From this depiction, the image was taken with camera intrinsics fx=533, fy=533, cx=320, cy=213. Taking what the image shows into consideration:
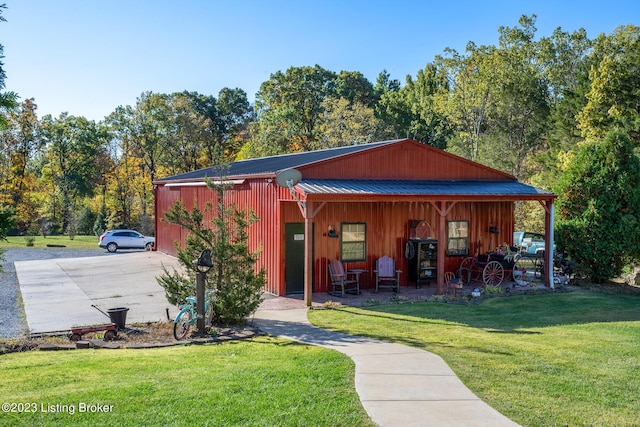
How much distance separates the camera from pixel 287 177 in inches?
508

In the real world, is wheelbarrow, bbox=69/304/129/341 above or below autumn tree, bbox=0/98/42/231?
below

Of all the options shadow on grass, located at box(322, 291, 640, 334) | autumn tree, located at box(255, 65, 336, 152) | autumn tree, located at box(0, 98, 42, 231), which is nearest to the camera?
shadow on grass, located at box(322, 291, 640, 334)

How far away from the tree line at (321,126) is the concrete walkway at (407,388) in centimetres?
2039

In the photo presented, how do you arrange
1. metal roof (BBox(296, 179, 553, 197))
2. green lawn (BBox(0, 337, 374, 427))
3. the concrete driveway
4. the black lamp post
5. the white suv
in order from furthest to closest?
the white suv → metal roof (BBox(296, 179, 553, 197)) → the concrete driveway → the black lamp post → green lawn (BBox(0, 337, 374, 427))

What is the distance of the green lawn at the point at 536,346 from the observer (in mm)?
5773

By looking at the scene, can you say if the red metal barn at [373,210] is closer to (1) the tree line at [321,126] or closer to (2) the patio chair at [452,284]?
(2) the patio chair at [452,284]

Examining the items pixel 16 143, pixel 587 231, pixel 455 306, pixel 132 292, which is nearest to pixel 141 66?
pixel 132 292

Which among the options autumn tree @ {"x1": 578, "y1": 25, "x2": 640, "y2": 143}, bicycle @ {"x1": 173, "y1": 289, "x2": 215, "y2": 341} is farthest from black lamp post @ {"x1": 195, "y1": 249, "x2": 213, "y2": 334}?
autumn tree @ {"x1": 578, "y1": 25, "x2": 640, "y2": 143}

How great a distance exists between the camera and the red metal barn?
14.0 m

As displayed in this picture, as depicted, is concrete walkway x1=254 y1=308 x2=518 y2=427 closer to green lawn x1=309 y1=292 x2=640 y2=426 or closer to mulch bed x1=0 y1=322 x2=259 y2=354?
green lawn x1=309 y1=292 x2=640 y2=426

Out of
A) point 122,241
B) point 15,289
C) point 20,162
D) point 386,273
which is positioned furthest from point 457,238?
point 20,162

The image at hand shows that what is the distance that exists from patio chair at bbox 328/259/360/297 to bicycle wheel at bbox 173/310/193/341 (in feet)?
16.8

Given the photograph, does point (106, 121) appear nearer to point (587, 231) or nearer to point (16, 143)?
point (16, 143)

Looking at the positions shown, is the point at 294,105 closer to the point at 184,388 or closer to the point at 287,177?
the point at 287,177
